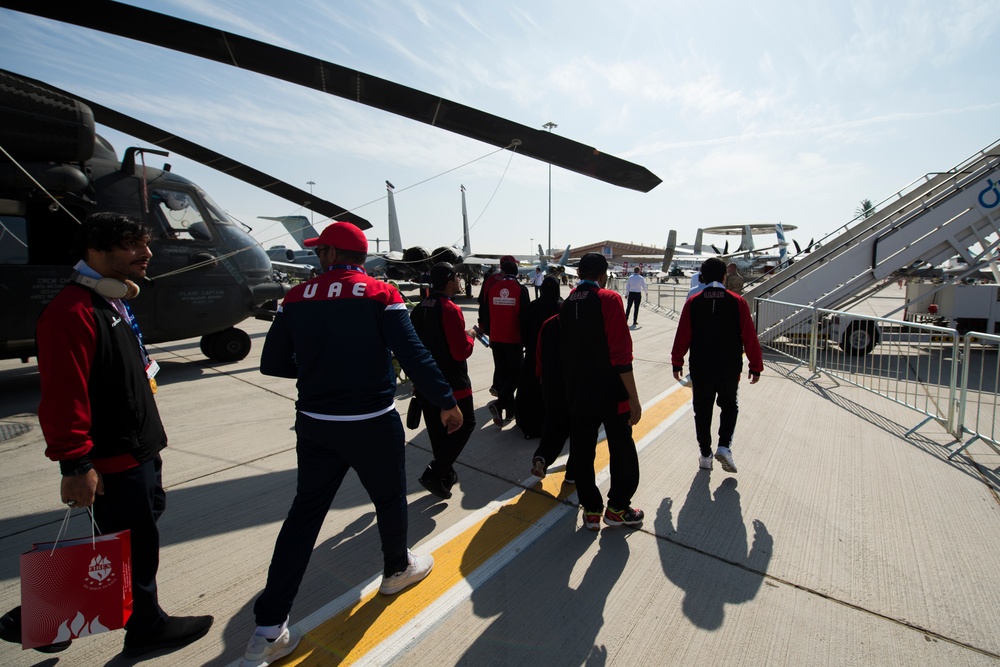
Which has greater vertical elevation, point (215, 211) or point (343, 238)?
point (215, 211)

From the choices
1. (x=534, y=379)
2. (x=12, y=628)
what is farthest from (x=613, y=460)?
(x=12, y=628)

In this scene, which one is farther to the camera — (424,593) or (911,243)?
(911,243)

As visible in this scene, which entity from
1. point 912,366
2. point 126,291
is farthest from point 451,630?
point 912,366

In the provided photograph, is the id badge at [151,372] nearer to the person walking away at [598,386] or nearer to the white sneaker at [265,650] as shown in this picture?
the white sneaker at [265,650]

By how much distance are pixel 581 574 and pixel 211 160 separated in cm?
809

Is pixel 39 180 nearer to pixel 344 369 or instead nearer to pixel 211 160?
pixel 211 160

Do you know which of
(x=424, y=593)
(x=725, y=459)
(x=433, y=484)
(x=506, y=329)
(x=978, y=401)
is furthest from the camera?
(x=506, y=329)

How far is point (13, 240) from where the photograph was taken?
6.11 metres

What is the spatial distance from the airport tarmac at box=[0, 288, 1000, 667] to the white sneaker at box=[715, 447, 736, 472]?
148 millimetres

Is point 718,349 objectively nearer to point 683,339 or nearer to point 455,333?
point 683,339

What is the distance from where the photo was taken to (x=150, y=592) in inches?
89.0

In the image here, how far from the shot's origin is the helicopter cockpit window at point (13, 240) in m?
6.05

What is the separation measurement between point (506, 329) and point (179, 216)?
5.69m

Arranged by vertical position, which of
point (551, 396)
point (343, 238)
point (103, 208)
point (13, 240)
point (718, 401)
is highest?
point (103, 208)
